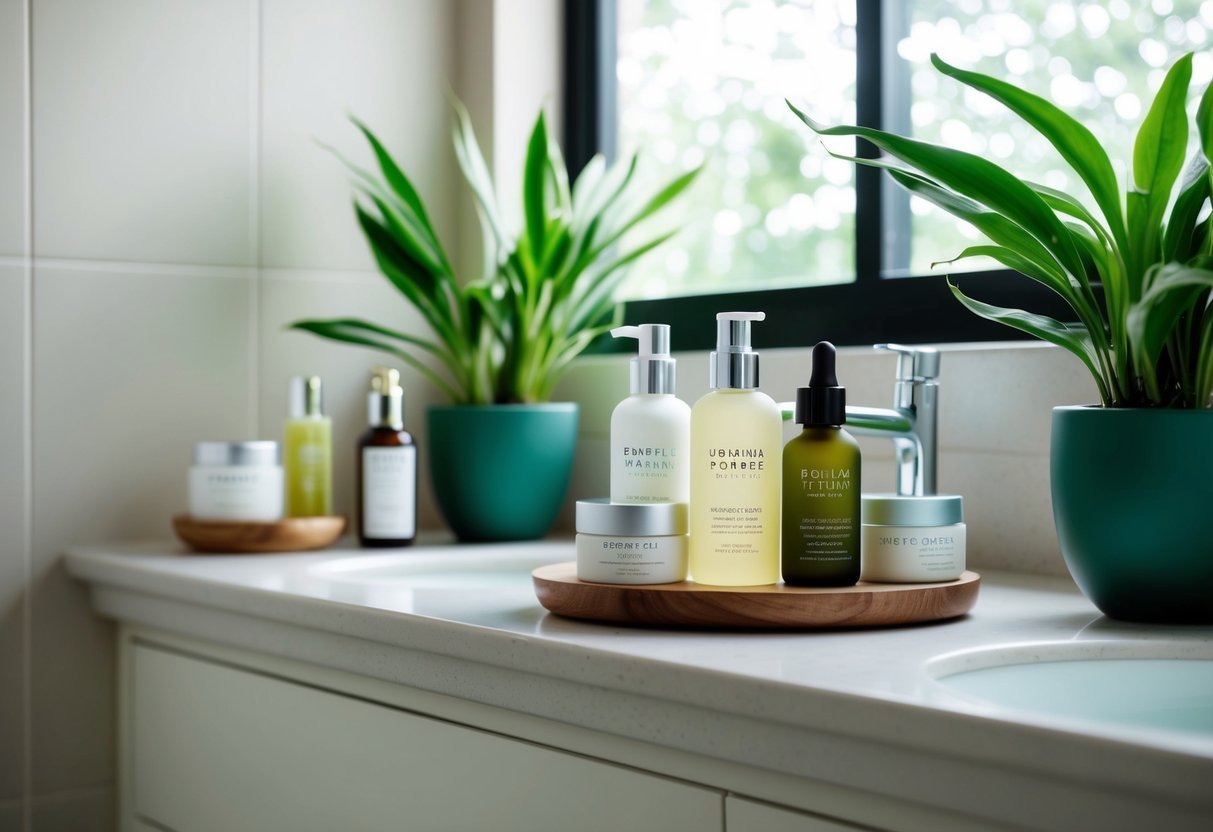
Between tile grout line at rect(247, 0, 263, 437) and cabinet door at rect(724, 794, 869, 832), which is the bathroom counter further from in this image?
tile grout line at rect(247, 0, 263, 437)

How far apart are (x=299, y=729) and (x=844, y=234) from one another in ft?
3.80

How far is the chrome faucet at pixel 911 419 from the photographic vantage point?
0.97m

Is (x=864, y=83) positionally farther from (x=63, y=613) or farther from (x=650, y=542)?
(x=63, y=613)

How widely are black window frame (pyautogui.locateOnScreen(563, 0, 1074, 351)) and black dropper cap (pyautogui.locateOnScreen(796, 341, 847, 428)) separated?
17.0 inches

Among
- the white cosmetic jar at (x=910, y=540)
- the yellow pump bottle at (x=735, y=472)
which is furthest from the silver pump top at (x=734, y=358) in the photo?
the white cosmetic jar at (x=910, y=540)

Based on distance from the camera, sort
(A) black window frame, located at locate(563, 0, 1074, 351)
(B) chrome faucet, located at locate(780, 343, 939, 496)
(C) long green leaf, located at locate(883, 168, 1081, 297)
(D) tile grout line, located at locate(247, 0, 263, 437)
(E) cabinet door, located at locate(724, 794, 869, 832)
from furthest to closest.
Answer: (D) tile grout line, located at locate(247, 0, 263, 437)
(A) black window frame, located at locate(563, 0, 1074, 351)
(B) chrome faucet, located at locate(780, 343, 939, 496)
(C) long green leaf, located at locate(883, 168, 1081, 297)
(E) cabinet door, located at locate(724, 794, 869, 832)

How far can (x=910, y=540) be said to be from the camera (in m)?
0.90

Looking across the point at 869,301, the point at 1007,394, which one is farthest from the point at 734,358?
the point at 869,301

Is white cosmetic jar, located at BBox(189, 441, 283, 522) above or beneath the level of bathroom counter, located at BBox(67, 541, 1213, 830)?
above

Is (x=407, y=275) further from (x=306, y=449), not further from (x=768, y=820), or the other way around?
(x=768, y=820)

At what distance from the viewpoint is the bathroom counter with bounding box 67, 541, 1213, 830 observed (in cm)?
55

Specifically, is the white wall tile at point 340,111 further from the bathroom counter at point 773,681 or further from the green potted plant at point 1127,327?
the green potted plant at point 1127,327

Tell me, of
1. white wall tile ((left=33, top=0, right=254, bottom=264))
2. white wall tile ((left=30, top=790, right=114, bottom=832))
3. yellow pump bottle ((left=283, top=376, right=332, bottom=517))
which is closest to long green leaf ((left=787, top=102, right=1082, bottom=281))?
yellow pump bottle ((left=283, top=376, right=332, bottom=517))

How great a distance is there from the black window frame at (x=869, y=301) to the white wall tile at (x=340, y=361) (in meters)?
0.33
